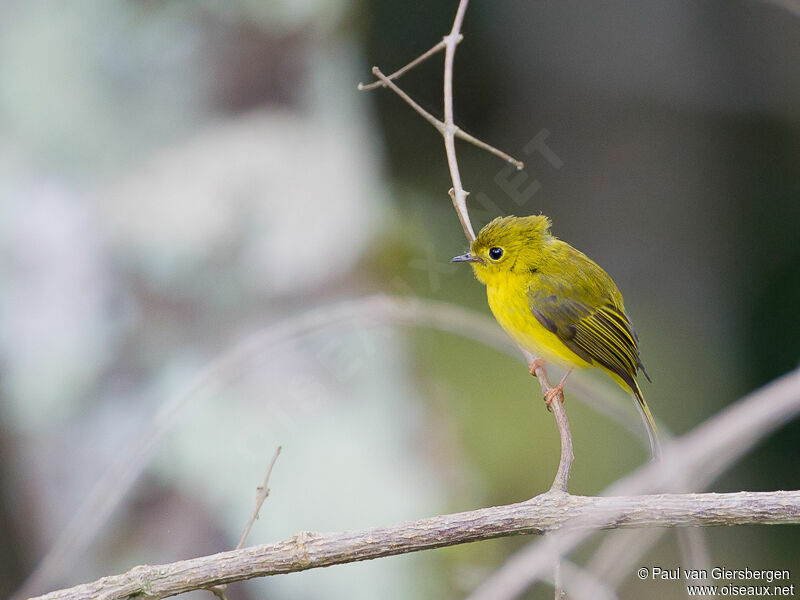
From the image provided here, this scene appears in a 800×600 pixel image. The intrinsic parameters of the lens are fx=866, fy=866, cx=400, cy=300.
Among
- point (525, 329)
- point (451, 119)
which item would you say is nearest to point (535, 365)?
point (525, 329)

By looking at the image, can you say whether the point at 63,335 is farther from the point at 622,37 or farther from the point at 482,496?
the point at 622,37

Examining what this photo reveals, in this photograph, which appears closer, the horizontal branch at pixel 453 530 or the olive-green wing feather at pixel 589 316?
the horizontal branch at pixel 453 530

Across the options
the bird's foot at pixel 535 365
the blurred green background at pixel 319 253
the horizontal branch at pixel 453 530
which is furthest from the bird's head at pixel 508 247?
the blurred green background at pixel 319 253

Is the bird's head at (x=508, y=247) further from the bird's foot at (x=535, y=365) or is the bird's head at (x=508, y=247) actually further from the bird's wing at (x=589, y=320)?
the bird's foot at (x=535, y=365)

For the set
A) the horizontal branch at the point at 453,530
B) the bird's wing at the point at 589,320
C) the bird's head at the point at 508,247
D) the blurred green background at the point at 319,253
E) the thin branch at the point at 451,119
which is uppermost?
the blurred green background at the point at 319,253

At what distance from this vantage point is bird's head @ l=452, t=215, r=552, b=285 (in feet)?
4.52

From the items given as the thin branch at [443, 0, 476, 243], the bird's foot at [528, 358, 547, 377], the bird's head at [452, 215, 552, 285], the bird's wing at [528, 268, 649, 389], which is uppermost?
the thin branch at [443, 0, 476, 243]

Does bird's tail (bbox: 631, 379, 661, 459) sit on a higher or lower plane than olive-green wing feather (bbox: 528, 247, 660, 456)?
lower

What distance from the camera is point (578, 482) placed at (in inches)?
122

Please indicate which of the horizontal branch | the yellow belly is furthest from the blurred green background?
the horizontal branch

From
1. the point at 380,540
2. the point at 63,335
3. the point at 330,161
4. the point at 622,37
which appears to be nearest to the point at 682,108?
the point at 622,37

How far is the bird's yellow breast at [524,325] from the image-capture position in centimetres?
138

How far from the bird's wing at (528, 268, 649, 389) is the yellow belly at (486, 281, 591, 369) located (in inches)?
0.5

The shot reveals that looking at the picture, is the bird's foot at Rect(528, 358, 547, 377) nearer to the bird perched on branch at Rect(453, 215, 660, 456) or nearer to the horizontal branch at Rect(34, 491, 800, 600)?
the bird perched on branch at Rect(453, 215, 660, 456)
